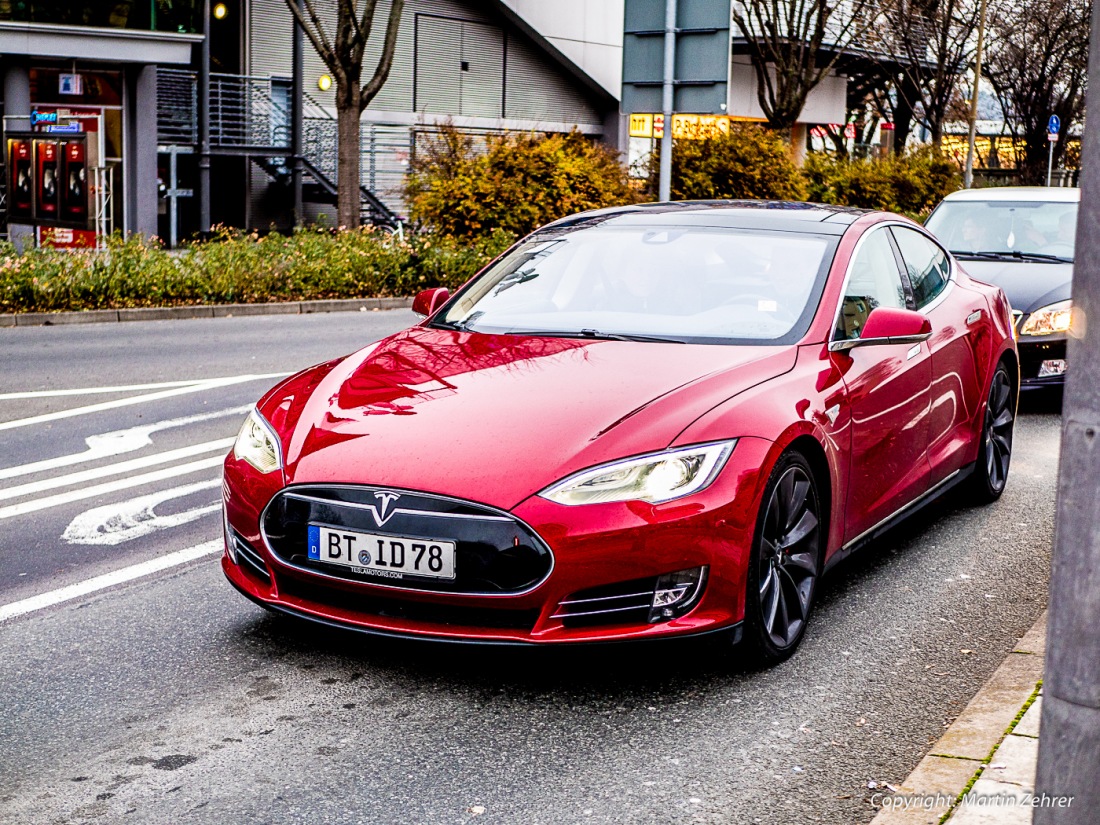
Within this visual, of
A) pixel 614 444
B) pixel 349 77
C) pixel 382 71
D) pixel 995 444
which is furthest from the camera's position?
pixel 382 71

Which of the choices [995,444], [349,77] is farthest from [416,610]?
[349,77]

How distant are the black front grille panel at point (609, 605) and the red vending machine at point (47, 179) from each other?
20.9 m

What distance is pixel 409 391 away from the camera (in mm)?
4988

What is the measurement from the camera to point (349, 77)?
22.9m

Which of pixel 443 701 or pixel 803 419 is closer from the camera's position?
pixel 443 701

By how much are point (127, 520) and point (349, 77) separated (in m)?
16.9

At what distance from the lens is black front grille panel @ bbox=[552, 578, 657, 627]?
4379 millimetres

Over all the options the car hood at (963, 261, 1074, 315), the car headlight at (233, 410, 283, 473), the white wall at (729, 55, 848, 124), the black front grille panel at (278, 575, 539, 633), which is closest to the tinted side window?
the black front grille panel at (278, 575, 539, 633)

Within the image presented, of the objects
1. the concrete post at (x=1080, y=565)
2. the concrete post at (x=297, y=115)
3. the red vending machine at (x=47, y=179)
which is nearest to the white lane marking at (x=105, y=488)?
the concrete post at (x=1080, y=565)

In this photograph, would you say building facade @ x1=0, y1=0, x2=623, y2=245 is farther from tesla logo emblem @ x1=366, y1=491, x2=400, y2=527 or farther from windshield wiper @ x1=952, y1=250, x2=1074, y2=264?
tesla logo emblem @ x1=366, y1=491, x2=400, y2=527

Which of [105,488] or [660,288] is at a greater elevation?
[660,288]

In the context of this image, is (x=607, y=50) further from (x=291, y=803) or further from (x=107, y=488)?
(x=291, y=803)

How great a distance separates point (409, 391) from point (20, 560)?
2.26 m

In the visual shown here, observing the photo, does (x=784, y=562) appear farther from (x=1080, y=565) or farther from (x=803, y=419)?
(x=1080, y=565)
